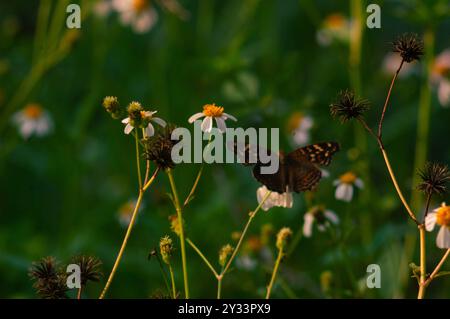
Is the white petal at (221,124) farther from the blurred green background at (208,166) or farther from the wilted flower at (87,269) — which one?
the blurred green background at (208,166)

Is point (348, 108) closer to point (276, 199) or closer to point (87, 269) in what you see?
point (276, 199)

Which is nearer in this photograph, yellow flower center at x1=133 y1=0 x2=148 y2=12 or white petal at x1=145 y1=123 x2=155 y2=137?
white petal at x1=145 y1=123 x2=155 y2=137

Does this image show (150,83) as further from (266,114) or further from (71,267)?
(71,267)

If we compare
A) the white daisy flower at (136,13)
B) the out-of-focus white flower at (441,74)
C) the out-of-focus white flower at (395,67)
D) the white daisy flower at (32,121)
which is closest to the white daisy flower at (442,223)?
the out-of-focus white flower at (441,74)

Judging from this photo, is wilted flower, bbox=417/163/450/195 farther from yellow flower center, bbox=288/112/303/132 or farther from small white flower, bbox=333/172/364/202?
yellow flower center, bbox=288/112/303/132

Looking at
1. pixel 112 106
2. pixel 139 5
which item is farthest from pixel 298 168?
pixel 139 5

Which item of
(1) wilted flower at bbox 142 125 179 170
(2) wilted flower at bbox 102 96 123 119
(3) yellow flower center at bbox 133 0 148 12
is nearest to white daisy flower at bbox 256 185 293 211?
(1) wilted flower at bbox 142 125 179 170
